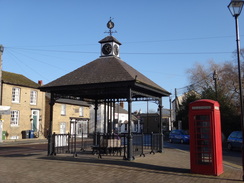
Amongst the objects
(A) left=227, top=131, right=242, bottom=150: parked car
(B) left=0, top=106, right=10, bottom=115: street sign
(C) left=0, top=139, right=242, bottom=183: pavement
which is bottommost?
(C) left=0, top=139, right=242, bottom=183: pavement

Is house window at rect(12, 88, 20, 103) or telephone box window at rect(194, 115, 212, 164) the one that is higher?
house window at rect(12, 88, 20, 103)

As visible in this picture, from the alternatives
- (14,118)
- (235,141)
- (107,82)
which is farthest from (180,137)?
(14,118)

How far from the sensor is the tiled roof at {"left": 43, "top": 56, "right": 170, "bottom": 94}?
502 inches

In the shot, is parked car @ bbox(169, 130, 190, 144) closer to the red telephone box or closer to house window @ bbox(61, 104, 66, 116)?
house window @ bbox(61, 104, 66, 116)

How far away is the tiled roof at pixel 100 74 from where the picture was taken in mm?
12738

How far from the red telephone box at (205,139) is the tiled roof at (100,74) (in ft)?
11.7

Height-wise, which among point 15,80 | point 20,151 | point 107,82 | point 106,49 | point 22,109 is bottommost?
point 20,151

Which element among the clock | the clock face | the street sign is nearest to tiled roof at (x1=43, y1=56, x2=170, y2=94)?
the clock face

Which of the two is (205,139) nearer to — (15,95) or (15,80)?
(15,95)

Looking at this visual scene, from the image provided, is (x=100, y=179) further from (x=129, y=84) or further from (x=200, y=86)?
(x=200, y=86)

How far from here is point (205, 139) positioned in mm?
9344

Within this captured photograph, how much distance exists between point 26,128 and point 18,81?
618cm

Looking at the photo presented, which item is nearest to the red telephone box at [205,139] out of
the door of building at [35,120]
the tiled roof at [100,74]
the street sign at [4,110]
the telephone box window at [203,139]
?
the telephone box window at [203,139]

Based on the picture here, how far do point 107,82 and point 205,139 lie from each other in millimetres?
5278
